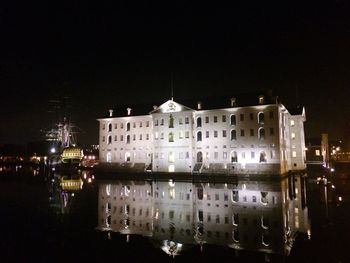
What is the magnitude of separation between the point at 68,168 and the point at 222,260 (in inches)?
2631

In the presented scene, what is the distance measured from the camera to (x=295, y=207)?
2253 centimetres

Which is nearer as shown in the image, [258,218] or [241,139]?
[258,218]

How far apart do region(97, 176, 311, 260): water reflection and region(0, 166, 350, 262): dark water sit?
0.16 feet

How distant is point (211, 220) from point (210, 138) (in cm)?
3479

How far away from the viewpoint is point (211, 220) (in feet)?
60.3

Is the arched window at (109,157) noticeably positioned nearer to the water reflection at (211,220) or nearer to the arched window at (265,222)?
the water reflection at (211,220)

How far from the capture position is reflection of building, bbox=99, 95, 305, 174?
4809 cm

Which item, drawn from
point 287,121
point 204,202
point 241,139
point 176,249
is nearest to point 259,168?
point 241,139

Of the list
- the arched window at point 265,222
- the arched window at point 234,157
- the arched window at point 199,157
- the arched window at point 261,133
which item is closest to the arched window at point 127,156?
the arched window at point 199,157

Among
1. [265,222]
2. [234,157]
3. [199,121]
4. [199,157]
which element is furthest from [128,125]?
[265,222]

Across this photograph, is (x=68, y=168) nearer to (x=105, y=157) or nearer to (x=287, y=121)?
(x=105, y=157)

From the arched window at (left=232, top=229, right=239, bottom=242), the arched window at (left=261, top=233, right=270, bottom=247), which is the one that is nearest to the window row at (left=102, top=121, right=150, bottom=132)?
the arched window at (left=232, top=229, right=239, bottom=242)

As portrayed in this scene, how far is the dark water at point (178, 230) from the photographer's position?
1238 centimetres

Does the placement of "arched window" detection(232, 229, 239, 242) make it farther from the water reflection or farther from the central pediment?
the central pediment
